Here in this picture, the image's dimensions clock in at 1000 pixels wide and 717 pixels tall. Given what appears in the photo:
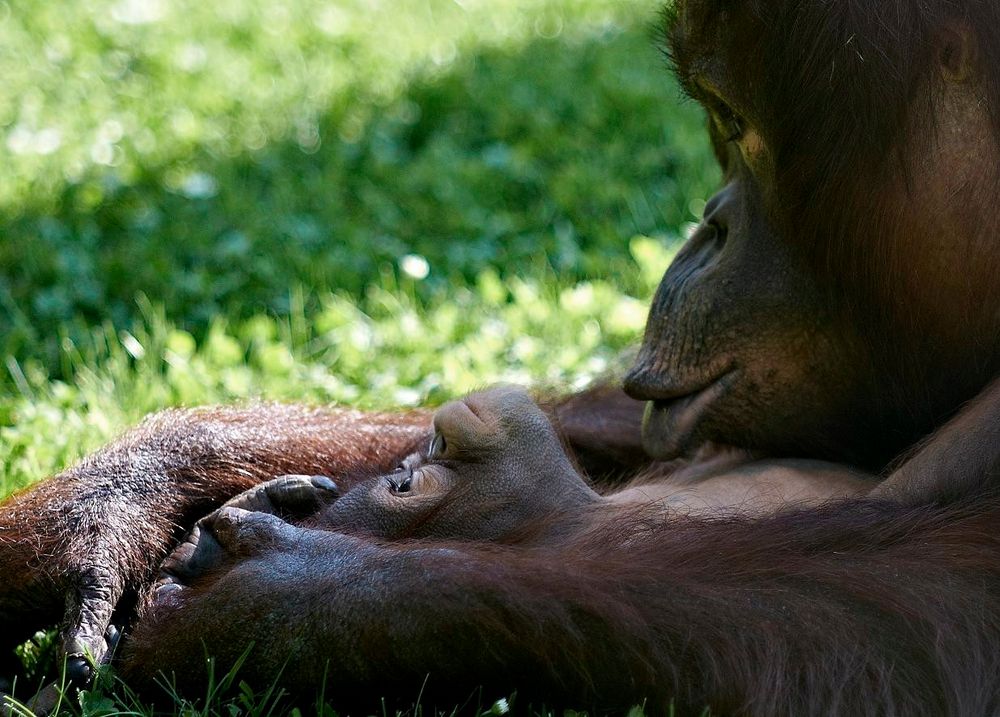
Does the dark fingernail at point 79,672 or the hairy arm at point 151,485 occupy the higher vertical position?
the hairy arm at point 151,485

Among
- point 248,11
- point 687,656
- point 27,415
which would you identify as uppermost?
point 248,11

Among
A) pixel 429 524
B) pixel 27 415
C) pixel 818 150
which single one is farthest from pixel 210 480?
pixel 818 150

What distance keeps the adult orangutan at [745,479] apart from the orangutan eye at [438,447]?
0.53ft

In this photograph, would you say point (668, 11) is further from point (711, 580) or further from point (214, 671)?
point (214, 671)

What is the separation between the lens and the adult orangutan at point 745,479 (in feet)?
7.29

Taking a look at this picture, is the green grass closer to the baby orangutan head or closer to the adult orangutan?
the adult orangutan

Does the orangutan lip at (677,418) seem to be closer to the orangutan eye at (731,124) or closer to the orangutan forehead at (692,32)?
the orangutan eye at (731,124)

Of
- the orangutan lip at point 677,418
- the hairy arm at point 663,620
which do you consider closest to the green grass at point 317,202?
the hairy arm at point 663,620

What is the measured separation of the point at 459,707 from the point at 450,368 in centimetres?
207

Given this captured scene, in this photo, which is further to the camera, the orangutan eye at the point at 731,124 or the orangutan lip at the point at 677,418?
the orangutan lip at the point at 677,418

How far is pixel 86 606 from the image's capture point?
2729mm

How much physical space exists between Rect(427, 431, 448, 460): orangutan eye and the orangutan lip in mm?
468

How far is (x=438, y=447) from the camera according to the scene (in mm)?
2982

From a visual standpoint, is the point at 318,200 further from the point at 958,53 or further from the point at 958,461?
the point at 958,461
